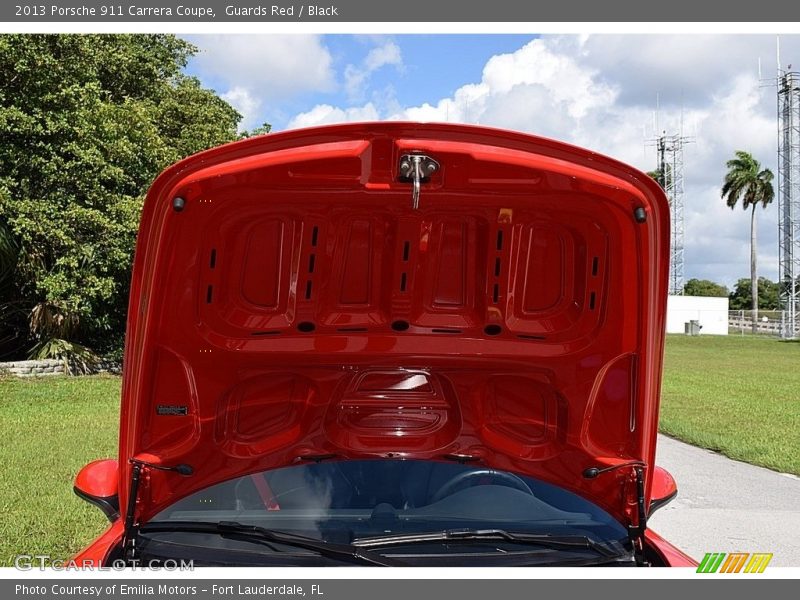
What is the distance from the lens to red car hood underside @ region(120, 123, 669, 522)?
6.90 feet

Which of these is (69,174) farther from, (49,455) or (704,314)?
(704,314)

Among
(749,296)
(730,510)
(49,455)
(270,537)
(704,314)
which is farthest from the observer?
(749,296)

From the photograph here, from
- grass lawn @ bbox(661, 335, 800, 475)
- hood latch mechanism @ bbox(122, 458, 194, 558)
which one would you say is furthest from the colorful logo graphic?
grass lawn @ bbox(661, 335, 800, 475)

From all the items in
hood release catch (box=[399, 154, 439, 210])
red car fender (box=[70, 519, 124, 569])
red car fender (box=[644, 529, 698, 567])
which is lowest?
red car fender (box=[70, 519, 124, 569])

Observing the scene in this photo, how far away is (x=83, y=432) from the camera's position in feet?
32.4

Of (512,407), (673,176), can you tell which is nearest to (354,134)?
(512,407)

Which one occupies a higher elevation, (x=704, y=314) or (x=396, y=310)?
(x=704, y=314)

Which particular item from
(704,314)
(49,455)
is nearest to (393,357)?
(49,455)

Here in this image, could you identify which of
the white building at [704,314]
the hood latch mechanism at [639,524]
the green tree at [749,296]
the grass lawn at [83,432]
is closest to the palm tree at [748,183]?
the white building at [704,314]

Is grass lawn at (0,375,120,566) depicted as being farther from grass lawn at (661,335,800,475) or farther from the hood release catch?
grass lawn at (661,335,800,475)

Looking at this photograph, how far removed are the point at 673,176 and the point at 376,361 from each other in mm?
66032

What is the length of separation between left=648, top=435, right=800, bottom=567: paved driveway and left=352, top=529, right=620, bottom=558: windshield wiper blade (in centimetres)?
287

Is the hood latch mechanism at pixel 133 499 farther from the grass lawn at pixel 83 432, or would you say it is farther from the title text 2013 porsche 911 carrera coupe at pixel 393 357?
the grass lawn at pixel 83 432

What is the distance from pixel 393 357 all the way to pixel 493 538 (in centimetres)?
67
